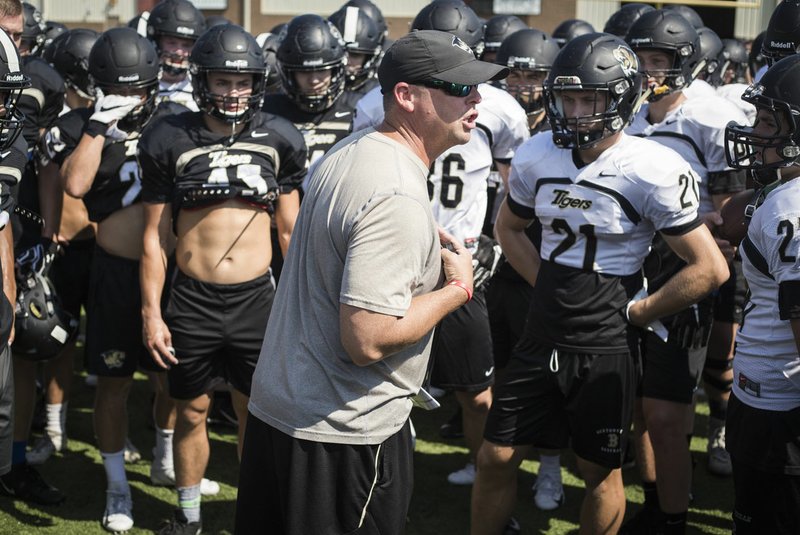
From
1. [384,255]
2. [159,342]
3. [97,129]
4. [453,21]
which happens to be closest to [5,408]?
[159,342]

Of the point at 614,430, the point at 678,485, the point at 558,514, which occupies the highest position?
the point at 614,430

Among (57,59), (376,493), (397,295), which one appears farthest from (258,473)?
(57,59)

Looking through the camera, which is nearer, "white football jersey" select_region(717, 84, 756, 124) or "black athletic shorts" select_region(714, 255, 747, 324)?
"white football jersey" select_region(717, 84, 756, 124)

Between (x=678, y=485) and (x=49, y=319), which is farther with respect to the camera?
(x=49, y=319)

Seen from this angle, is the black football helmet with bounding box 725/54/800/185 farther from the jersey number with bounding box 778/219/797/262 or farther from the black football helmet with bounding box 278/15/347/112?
the black football helmet with bounding box 278/15/347/112

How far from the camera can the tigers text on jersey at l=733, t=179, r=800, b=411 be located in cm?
299

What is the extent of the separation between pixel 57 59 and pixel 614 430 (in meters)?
3.99

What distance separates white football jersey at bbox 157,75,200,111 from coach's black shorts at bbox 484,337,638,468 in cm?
293

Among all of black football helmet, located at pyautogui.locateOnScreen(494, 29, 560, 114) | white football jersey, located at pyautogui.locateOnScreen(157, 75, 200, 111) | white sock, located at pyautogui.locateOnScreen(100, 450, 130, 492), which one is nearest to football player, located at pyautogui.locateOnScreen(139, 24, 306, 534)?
white sock, located at pyautogui.locateOnScreen(100, 450, 130, 492)

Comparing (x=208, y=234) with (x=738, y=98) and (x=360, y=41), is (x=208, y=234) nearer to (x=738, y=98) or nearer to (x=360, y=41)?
(x=360, y=41)

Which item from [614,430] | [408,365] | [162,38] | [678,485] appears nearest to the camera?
[408,365]

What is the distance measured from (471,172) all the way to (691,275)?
143cm

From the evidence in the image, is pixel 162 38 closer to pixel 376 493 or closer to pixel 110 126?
pixel 110 126

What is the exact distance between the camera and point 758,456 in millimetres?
3186
